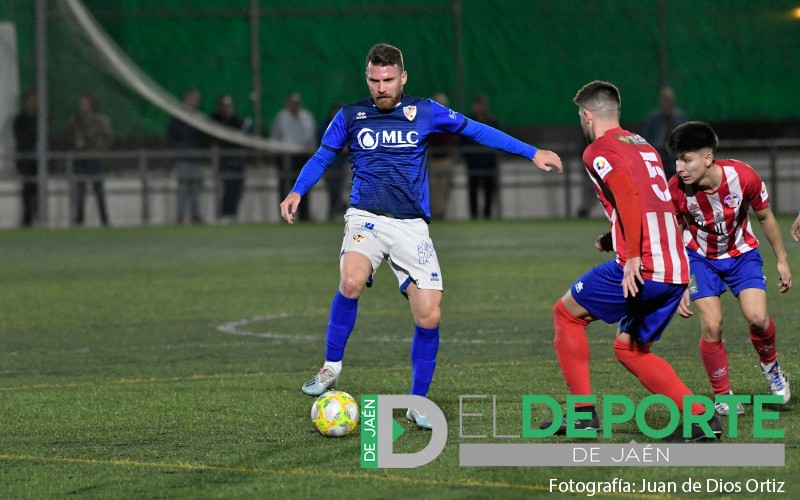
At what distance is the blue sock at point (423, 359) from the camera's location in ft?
24.9

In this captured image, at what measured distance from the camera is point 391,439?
635cm

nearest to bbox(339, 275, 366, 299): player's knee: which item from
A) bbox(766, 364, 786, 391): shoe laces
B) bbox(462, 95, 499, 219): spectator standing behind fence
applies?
bbox(766, 364, 786, 391): shoe laces

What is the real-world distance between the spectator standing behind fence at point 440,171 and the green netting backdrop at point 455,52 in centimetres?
94

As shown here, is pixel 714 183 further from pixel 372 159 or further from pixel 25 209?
pixel 25 209

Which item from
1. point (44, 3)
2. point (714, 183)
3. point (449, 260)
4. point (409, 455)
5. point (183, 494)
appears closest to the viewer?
point (183, 494)

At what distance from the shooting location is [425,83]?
26.5 m

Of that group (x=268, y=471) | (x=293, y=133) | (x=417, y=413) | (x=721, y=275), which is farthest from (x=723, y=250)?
(x=293, y=133)

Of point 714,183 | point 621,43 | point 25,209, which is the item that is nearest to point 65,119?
point 25,209

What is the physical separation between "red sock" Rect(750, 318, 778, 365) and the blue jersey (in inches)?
58.0

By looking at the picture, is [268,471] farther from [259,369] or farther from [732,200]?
[259,369]

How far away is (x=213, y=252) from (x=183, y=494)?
14.3 m

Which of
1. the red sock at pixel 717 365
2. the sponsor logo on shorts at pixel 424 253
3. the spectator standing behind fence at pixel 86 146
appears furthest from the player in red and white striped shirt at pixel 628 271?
the spectator standing behind fence at pixel 86 146

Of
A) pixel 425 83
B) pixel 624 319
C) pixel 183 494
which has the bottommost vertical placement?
pixel 183 494

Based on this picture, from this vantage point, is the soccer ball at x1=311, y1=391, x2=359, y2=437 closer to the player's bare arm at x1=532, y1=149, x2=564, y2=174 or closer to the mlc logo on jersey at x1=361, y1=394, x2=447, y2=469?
the mlc logo on jersey at x1=361, y1=394, x2=447, y2=469
